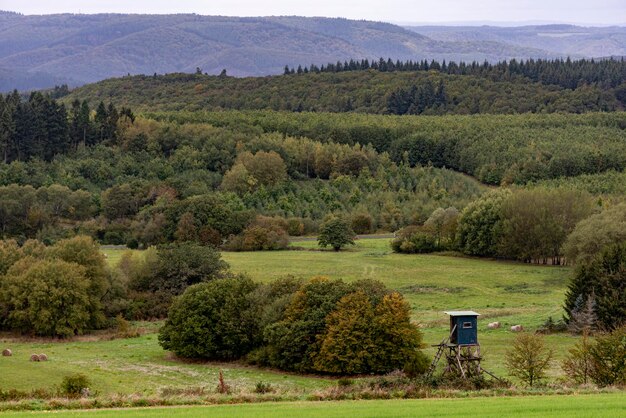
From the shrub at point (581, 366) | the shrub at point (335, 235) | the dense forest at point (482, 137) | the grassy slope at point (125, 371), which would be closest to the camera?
the shrub at point (581, 366)

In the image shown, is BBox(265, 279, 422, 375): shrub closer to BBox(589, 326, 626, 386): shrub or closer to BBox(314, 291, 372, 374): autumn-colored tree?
BBox(314, 291, 372, 374): autumn-colored tree

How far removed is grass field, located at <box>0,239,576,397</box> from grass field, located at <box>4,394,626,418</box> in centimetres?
688

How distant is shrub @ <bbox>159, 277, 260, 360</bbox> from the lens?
5356 cm

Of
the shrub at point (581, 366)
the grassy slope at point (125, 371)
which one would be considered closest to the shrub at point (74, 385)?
the grassy slope at point (125, 371)

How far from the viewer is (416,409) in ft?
99.8

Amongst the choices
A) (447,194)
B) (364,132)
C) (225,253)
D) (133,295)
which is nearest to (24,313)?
(133,295)

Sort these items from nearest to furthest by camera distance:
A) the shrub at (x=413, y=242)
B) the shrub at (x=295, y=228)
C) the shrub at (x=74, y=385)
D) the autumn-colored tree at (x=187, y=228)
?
the shrub at (x=74, y=385) < the shrub at (x=413, y=242) < the autumn-colored tree at (x=187, y=228) < the shrub at (x=295, y=228)

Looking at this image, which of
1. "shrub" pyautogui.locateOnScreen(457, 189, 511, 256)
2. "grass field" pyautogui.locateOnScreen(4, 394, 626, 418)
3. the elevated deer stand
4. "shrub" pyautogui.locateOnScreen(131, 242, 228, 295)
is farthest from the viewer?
"shrub" pyautogui.locateOnScreen(457, 189, 511, 256)

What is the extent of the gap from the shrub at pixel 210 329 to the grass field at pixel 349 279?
1146 mm

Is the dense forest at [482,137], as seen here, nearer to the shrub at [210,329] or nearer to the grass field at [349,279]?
the grass field at [349,279]

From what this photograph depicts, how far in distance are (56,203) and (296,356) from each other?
64672 mm

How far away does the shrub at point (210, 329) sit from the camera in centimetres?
5356

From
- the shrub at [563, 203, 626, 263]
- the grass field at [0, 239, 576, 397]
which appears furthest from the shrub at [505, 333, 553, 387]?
the shrub at [563, 203, 626, 263]

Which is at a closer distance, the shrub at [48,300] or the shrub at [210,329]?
the shrub at [210,329]
